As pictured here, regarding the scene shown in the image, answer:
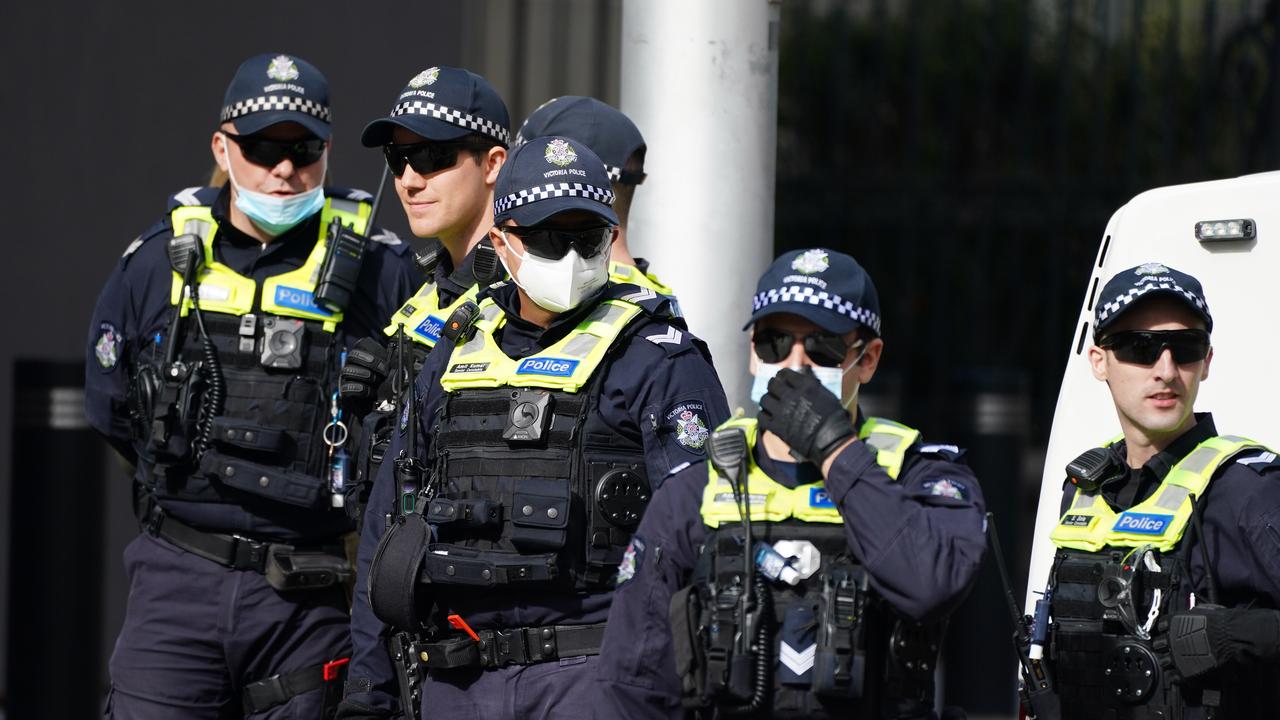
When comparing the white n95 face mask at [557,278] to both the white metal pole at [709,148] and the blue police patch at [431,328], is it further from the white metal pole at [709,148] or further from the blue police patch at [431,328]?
the white metal pole at [709,148]

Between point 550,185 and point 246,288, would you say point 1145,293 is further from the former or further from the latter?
point 246,288

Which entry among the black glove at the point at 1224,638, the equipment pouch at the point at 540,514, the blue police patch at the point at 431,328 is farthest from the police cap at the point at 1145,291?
the blue police patch at the point at 431,328

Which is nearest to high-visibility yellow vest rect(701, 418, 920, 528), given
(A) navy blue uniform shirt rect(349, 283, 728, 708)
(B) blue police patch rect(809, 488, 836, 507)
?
(B) blue police patch rect(809, 488, 836, 507)

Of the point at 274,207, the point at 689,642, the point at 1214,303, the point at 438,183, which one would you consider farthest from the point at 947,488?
the point at 274,207

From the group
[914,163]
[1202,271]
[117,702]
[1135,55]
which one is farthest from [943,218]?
[117,702]

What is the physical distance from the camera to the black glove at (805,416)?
3.57 metres

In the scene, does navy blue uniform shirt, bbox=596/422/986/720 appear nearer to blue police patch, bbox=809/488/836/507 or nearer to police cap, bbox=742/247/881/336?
blue police patch, bbox=809/488/836/507

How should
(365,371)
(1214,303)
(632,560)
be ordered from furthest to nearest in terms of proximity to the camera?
(365,371) < (1214,303) < (632,560)

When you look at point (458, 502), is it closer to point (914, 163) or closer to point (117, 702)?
point (117, 702)

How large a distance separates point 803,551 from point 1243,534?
1.03 meters

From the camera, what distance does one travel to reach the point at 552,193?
4.29 m

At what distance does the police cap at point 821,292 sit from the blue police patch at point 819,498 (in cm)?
31

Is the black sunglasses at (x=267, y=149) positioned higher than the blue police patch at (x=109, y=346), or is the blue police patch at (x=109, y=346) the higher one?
the black sunglasses at (x=267, y=149)

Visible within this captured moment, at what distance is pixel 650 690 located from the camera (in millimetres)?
3744
